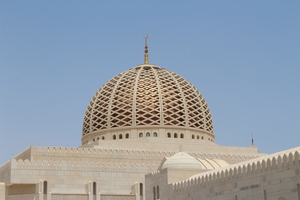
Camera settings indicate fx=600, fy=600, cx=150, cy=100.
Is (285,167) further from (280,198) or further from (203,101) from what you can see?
(203,101)

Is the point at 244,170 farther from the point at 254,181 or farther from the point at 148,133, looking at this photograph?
the point at 148,133

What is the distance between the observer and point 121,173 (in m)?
31.0

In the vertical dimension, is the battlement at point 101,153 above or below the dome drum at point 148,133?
below

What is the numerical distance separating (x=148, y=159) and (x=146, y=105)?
4.59m

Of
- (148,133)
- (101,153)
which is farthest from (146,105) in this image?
(101,153)

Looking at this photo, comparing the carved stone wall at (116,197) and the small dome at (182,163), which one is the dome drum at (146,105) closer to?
the carved stone wall at (116,197)

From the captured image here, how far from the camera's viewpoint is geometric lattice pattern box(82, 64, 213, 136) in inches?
1425

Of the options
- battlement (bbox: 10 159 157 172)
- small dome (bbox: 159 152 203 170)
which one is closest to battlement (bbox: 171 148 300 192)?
small dome (bbox: 159 152 203 170)

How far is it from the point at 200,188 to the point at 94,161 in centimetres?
1022

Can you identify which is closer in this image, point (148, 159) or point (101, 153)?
point (101, 153)

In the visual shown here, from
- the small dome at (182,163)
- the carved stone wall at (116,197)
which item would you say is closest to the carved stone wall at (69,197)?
the carved stone wall at (116,197)

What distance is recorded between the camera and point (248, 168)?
19812mm

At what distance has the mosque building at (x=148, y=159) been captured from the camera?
20.2 metres

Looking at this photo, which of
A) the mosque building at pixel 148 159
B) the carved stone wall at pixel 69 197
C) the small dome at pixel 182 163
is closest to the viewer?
the mosque building at pixel 148 159
